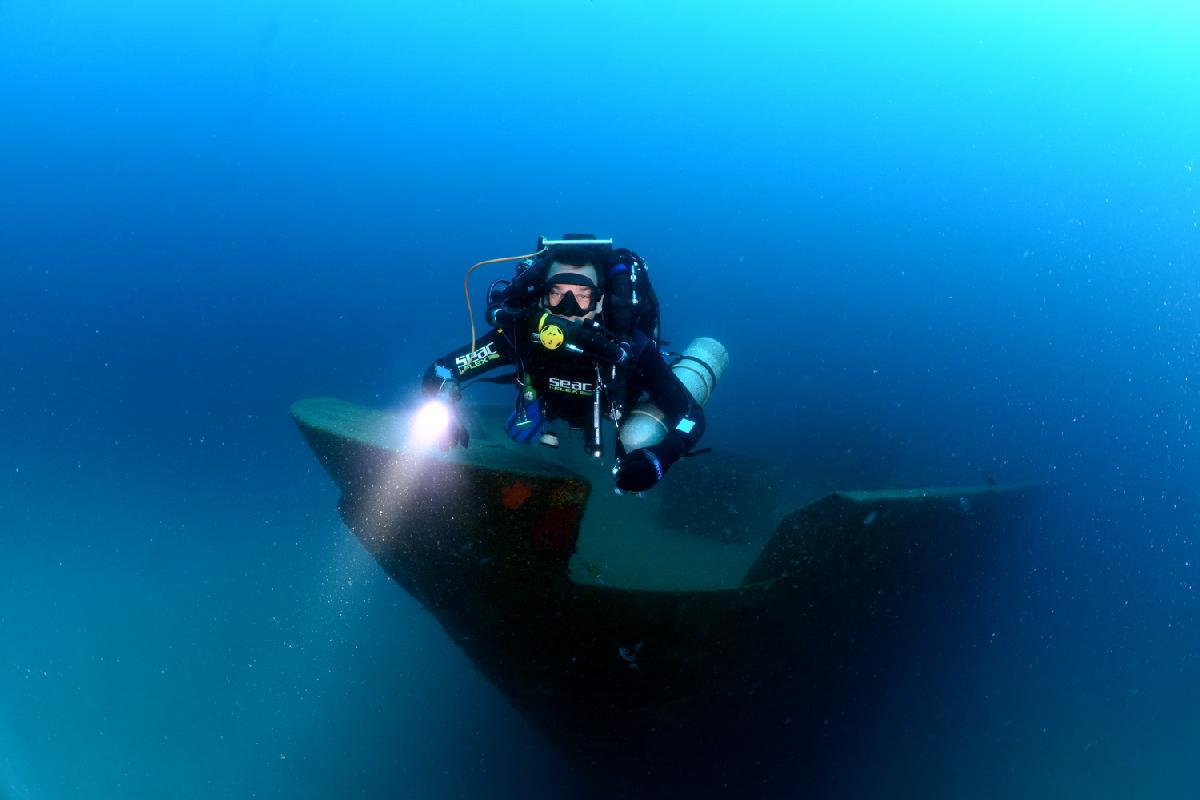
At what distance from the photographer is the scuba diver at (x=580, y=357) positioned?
303 centimetres

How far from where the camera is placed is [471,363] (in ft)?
11.5

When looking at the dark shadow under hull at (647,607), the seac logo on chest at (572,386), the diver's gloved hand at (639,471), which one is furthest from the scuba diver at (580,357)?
the dark shadow under hull at (647,607)

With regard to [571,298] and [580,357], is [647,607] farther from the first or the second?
[571,298]

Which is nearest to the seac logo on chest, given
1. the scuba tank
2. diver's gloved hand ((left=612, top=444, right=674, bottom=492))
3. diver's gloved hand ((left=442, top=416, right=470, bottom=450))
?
the scuba tank

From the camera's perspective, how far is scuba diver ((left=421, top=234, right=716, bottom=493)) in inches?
119

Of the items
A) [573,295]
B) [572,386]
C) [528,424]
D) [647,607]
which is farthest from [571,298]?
[647,607]

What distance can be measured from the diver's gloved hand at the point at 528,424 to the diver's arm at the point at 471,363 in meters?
0.40

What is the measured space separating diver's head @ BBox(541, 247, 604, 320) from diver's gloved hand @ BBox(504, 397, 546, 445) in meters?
0.53

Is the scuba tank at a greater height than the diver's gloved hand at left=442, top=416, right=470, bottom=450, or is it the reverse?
the scuba tank

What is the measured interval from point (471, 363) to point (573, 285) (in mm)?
788

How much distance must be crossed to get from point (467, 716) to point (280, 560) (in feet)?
24.6

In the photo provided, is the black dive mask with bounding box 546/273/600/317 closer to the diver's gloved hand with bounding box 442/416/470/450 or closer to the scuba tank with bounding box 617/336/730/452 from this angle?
the scuba tank with bounding box 617/336/730/452

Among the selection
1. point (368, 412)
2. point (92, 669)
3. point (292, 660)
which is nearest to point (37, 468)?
point (92, 669)

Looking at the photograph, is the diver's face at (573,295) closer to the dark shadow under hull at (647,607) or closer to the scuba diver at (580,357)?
the scuba diver at (580,357)
